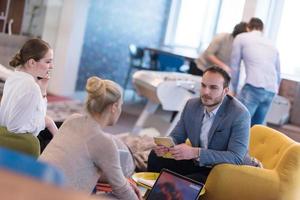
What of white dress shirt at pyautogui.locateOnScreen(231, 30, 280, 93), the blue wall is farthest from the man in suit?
the blue wall

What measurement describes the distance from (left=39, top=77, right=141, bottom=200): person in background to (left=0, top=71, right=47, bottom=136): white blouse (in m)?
0.57

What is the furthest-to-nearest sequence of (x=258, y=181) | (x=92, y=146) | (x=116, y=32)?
(x=116, y=32) < (x=258, y=181) < (x=92, y=146)

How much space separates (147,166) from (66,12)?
4997 mm

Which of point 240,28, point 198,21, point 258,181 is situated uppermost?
point 198,21

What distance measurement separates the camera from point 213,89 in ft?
11.3

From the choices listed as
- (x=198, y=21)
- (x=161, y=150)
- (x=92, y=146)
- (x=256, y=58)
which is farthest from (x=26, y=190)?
(x=198, y=21)

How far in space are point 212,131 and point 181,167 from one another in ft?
1.30

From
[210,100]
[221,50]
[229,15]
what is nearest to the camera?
[210,100]

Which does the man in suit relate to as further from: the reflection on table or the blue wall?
the blue wall

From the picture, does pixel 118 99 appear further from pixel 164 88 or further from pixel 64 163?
pixel 164 88

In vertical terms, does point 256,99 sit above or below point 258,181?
above

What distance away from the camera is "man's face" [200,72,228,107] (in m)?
3.43

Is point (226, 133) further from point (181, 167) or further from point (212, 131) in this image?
point (181, 167)

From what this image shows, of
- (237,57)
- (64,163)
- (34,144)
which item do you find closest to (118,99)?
(64,163)
